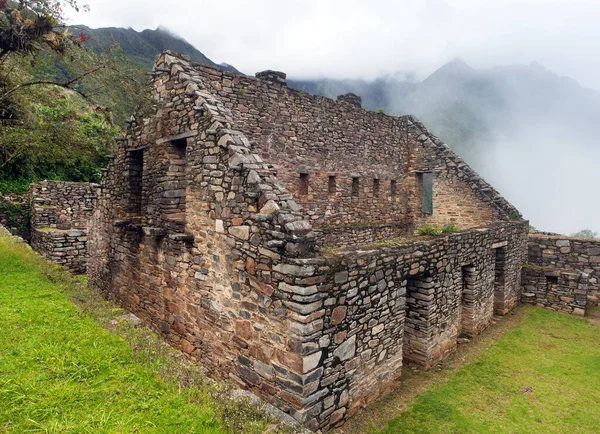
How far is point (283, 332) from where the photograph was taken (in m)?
5.23

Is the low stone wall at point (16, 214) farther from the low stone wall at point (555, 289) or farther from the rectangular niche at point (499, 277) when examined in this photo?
the low stone wall at point (555, 289)

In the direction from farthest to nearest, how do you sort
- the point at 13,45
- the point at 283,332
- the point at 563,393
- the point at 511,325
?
the point at 511,325
the point at 13,45
the point at 563,393
the point at 283,332

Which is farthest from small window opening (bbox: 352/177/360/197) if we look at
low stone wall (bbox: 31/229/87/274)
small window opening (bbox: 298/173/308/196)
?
low stone wall (bbox: 31/229/87/274)

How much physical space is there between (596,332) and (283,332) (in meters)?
10.3

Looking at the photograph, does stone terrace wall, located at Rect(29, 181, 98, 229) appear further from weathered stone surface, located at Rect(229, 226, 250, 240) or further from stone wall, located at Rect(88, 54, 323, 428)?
weathered stone surface, located at Rect(229, 226, 250, 240)

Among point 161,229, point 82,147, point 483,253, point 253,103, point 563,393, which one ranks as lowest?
point 563,393

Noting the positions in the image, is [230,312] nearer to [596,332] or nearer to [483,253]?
[483,253]

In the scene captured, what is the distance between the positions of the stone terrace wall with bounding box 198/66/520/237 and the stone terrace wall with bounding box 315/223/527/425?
4600mm

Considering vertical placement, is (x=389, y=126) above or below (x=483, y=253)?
above

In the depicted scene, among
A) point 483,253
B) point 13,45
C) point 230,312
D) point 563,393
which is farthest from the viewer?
point 483,253

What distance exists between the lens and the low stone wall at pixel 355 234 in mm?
11875

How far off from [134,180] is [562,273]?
1355cm

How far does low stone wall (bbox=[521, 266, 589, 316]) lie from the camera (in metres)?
11.9

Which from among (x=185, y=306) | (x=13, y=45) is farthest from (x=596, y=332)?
(x=13, y=45)
